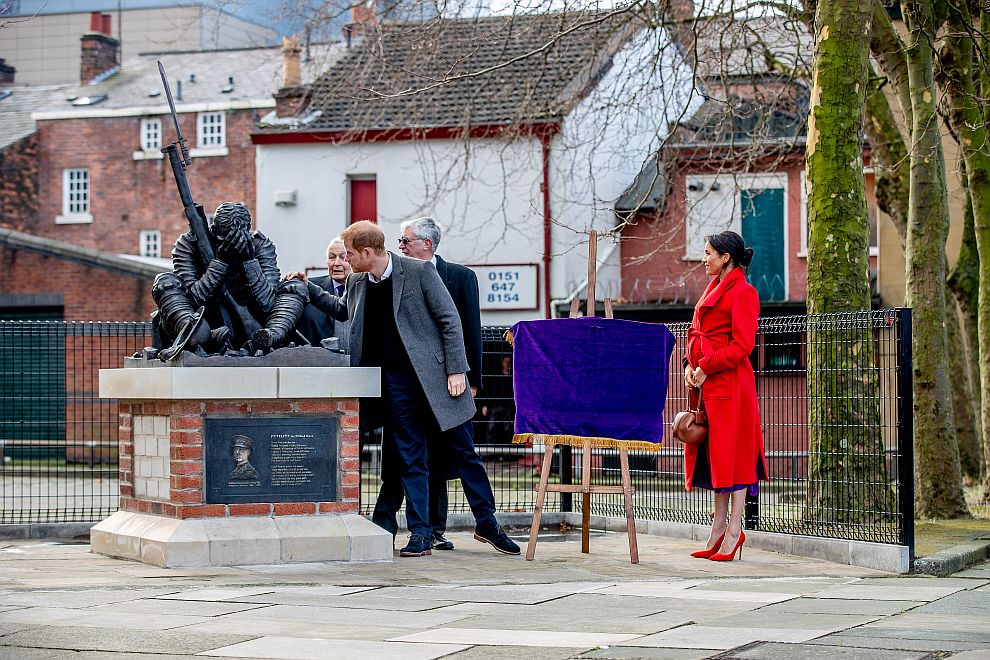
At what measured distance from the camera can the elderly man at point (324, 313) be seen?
36.6ft

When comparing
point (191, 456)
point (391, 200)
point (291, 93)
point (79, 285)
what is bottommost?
point (191, 456)

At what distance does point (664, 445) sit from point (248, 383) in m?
5.28

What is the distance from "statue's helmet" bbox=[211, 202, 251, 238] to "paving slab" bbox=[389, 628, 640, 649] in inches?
150

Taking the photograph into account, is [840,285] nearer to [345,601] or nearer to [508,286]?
[345,601]

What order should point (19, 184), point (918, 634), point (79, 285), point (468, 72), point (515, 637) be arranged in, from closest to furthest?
point (515, 637) < point (918, 634) < point (468, 72) < point (79, 285) < point (19, 184)

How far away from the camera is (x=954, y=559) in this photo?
33.1 ft

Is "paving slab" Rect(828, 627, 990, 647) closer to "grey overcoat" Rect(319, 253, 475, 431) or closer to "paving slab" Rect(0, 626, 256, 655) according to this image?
"paving slab" Rect(0, 626, 256, 655)

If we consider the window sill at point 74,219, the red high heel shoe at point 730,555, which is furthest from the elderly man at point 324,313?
the window sill at point 74,219

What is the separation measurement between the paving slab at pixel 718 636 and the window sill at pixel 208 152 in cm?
3742

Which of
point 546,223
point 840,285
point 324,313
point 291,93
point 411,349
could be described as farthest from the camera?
point 291,93

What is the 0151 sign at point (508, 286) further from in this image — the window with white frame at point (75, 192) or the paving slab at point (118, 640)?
the paving slab at point (118, 640)

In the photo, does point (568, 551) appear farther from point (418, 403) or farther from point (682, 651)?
point (682, 651)

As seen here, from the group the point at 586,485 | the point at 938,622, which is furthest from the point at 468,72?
the point at 938,622

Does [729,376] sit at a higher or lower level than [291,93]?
lower
